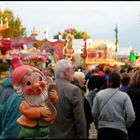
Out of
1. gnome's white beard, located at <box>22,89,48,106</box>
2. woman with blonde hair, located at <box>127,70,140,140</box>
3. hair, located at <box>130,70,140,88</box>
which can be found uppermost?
gnome's white beard, located at <box>22,89,48,106</box>

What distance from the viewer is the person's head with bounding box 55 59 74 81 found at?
5.19 m

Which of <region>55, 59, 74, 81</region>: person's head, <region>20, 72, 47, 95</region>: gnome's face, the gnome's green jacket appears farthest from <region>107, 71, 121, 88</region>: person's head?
<region>20, 72, 47, 95</region>: gnome's face

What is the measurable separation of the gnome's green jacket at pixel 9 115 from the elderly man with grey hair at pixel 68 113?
82 centimetres

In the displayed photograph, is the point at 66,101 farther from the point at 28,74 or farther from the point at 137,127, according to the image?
the point at 137,127

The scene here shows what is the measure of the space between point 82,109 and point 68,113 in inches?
6.9

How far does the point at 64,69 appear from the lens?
521 cm

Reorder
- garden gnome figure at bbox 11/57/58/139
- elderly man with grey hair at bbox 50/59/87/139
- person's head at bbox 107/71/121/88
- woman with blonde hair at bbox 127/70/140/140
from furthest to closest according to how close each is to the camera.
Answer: woman with blonde hair at bbox 127/70/140/140, person's head at bbox 107/71/121/88, elderly man with grey hair at bbox 50/59/87/139, garden gnome figure at bbox 11/57/58/139

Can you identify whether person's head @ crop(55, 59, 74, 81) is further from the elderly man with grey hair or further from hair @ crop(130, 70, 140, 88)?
hair @ crop(130, 70, 140, 88)

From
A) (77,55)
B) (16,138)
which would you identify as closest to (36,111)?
(16,138)

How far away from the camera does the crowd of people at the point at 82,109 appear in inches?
174

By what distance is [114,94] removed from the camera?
5.87 metres

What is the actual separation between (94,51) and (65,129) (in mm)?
48444

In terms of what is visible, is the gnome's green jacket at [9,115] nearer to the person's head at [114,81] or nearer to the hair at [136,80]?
the person's head at [114,81]

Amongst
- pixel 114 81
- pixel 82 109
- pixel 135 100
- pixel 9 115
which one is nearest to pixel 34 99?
pixel 9 115
